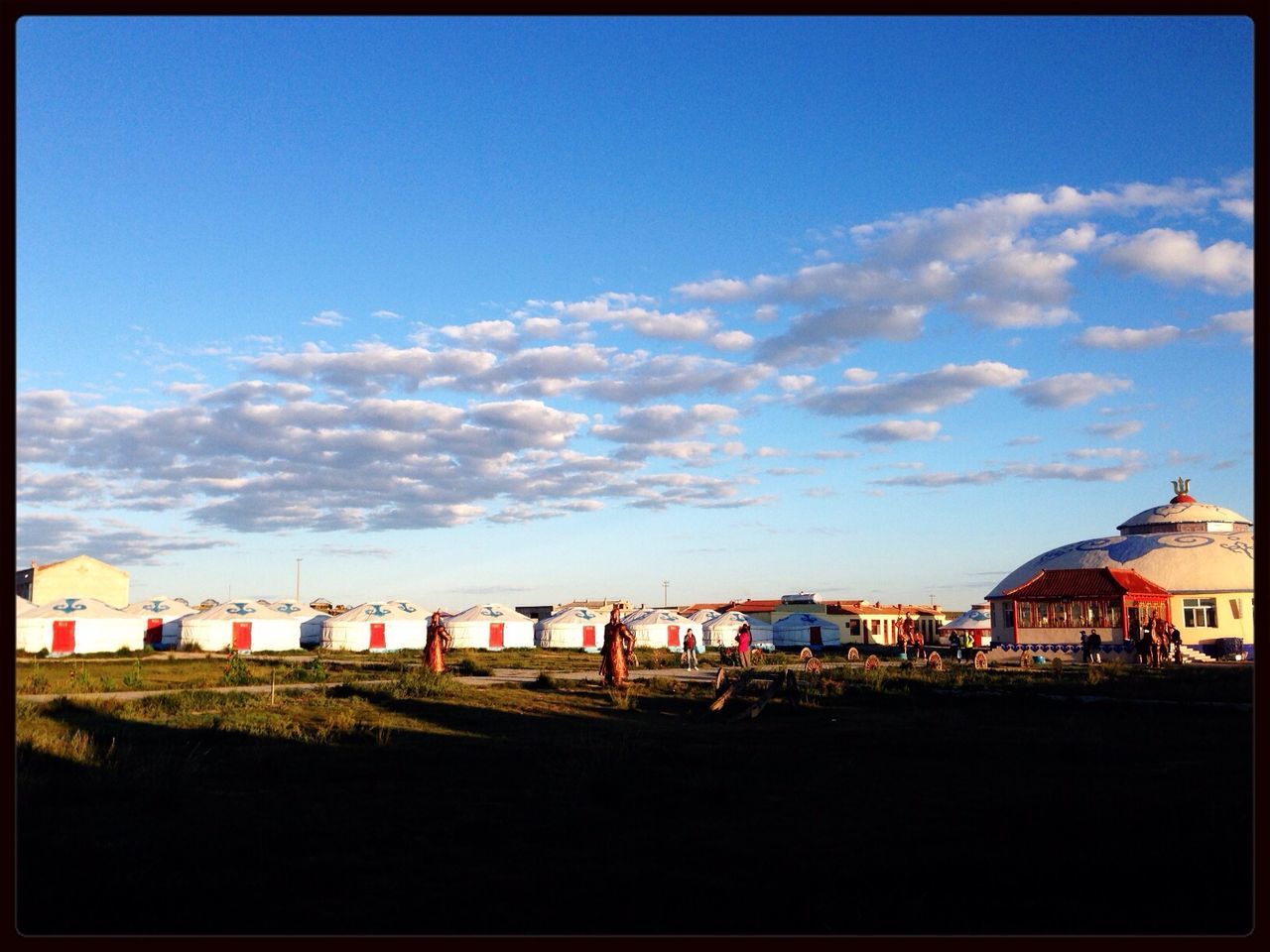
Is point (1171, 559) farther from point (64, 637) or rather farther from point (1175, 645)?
point (64, 637)

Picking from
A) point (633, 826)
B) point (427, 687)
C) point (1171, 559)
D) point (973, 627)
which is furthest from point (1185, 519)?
point (633, 826)

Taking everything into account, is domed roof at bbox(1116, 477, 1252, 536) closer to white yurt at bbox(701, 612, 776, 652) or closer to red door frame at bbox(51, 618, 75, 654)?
white yurt at bbox(701, 612, 776, 652)

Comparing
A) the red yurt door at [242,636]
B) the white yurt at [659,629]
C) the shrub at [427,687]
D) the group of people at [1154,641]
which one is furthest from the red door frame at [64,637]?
the group of people at [1154,641]

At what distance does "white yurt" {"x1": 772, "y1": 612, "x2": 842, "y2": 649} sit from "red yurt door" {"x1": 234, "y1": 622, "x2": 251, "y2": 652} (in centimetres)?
3465

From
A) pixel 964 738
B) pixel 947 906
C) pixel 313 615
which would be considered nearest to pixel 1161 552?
pixel 964 738

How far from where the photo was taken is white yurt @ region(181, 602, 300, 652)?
55.8 m

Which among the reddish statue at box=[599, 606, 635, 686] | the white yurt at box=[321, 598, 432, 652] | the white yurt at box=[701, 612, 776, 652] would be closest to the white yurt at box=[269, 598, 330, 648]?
the white yurt at box=[321, 598, 432, 652]

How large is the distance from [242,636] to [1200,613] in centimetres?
4783

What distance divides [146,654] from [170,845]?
4597 centimetres

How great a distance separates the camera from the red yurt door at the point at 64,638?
50.4 metres

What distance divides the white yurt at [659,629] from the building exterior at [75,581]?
4833 centimetres

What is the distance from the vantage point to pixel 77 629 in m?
51.2

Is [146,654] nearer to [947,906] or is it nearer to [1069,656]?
[1069,656]

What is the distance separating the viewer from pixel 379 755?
1420 cm
